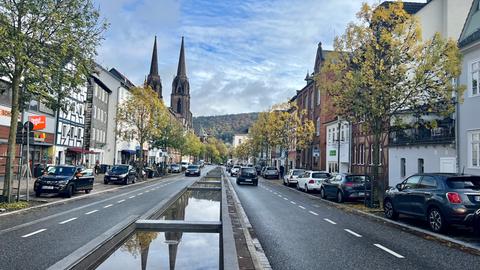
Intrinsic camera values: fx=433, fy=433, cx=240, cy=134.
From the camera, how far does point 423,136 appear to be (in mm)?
25219

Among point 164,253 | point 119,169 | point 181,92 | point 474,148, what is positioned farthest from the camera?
point 181,92

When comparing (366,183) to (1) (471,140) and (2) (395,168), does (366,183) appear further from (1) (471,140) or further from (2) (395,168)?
(2) (395,168)

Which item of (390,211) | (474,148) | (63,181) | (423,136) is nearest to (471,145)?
(474,148)

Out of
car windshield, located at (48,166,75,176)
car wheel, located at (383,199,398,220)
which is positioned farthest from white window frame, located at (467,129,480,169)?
car windshield, located at (48,166,75,176)

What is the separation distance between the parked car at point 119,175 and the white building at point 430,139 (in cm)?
2020

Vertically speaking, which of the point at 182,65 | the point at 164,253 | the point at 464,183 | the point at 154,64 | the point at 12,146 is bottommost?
the point at 164,253

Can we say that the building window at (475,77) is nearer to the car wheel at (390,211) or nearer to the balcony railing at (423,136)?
the balcony railing at (423,136)

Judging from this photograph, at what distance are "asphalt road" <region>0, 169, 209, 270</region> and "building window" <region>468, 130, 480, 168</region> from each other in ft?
49.2

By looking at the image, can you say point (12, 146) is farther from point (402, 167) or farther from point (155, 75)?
point (155, 75)

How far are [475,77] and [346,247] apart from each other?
1471cm

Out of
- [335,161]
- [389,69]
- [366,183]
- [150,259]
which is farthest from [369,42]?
[335,161]

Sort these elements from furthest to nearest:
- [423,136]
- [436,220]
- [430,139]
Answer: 1. [423,136]
2. [430,139]
3. [436,220]

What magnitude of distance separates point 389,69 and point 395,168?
41.2 ft

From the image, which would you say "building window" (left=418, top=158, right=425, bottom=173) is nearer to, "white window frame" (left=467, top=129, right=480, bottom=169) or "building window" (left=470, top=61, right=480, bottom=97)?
"white window frame" (left=467, top=129, right=480, bottom=169)
